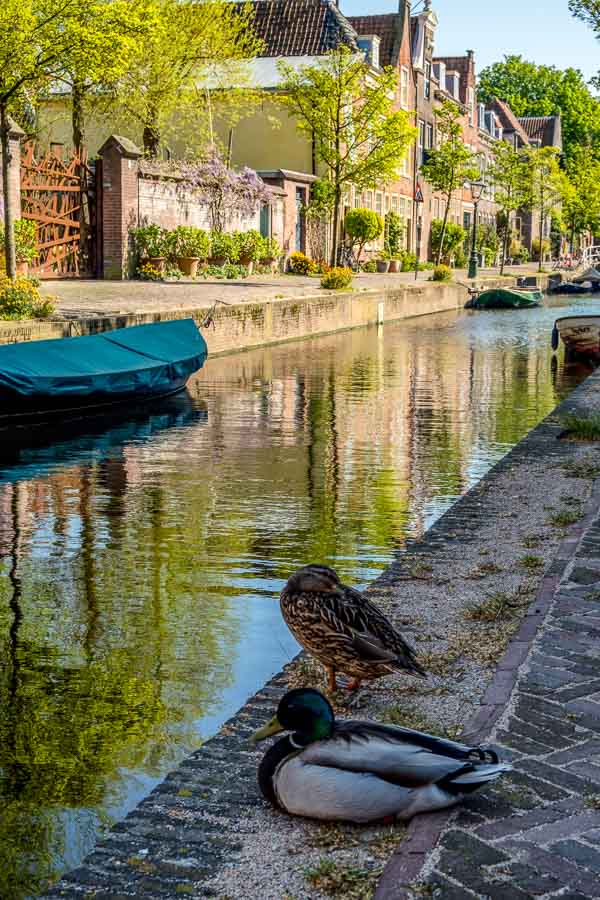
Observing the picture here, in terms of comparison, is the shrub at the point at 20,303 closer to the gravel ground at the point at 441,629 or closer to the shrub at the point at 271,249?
the gravel ground at the point at 441,629

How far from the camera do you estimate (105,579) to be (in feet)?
28.1

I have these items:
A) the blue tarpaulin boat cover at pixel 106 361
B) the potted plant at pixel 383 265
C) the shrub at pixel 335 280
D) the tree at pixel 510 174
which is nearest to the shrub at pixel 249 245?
the shrub at pixel 335 280

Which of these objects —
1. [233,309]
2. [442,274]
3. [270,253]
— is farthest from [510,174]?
[233,309]

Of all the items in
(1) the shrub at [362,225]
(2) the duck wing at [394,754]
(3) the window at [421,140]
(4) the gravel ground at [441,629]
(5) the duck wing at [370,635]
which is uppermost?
(3) the window at [421,140]

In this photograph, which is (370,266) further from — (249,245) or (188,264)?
(188,264)

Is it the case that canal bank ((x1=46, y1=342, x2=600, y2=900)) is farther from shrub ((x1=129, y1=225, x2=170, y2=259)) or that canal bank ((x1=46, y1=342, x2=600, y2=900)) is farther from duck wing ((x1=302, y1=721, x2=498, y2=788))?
shrub ((x1=129, y1=225, x2=170, y2=259))

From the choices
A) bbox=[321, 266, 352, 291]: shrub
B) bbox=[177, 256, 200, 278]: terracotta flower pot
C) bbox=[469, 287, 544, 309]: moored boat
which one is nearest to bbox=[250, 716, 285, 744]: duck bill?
bbox=[177, 256, 200, 278]: terracotta flower pot

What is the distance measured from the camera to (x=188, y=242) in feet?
103

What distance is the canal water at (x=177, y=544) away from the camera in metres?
5.43

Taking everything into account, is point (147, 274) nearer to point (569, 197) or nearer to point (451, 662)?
point (451, 662)

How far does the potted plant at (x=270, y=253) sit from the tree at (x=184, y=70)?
449cm

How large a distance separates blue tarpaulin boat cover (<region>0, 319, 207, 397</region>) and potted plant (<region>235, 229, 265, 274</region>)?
15.7m

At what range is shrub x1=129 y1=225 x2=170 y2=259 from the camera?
2984 cm

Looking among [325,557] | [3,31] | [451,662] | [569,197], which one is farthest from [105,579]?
[569,197]
